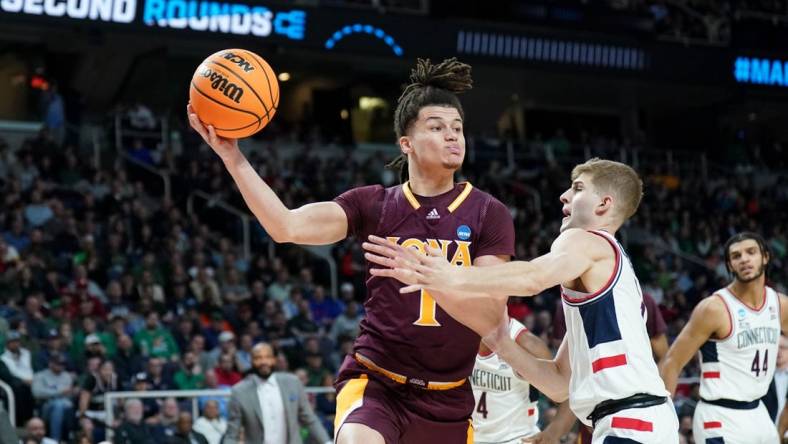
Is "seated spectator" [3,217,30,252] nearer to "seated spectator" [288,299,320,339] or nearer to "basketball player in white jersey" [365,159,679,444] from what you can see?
"seated spectator" [288,299,320,339]

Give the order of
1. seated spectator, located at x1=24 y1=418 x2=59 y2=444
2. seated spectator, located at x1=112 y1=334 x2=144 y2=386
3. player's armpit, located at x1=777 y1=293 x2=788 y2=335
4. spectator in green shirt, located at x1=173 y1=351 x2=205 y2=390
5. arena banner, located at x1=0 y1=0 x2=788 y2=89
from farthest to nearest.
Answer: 1. arena banner, located at x1=0 y1=0 x2=788 y2=89
2. spectator in green shirt, located at x1=173 y1=351 x2=205 y2=390
3. seated spectator, located at x1=112 y1=334 x2=144 y2=386
4. seated spectator, located at x1=24 y1=418 x2=59 y2=444
5. player's armpit, located at x1=777 y1=293 x2=788 y2=335

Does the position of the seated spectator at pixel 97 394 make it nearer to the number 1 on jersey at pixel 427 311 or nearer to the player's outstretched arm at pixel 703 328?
the player's outstretched arm at pixel 703 328

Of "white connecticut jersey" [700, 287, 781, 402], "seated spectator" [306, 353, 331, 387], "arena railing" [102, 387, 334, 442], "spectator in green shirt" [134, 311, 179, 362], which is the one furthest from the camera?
"seated spectator" [306, 353, 331, 387]

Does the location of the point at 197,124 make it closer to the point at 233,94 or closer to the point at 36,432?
the point at 233,94

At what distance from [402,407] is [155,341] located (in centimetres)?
822

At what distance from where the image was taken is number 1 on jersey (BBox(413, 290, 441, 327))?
500cm

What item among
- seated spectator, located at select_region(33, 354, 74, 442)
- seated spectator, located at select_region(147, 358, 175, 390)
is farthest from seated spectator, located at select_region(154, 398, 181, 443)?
seated spectator, located at select_region(33, 354, 74, 442)

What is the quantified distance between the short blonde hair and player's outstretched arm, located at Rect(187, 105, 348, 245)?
46.0 inches

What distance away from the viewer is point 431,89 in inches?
209

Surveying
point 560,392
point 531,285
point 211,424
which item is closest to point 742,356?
point 560,392

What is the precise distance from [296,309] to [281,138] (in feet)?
24.3

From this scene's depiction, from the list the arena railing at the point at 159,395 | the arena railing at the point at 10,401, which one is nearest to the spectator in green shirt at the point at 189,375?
the arena railing at the point at 159,395

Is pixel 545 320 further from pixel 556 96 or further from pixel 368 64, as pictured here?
pixel 556 96

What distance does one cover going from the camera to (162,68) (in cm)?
2188
